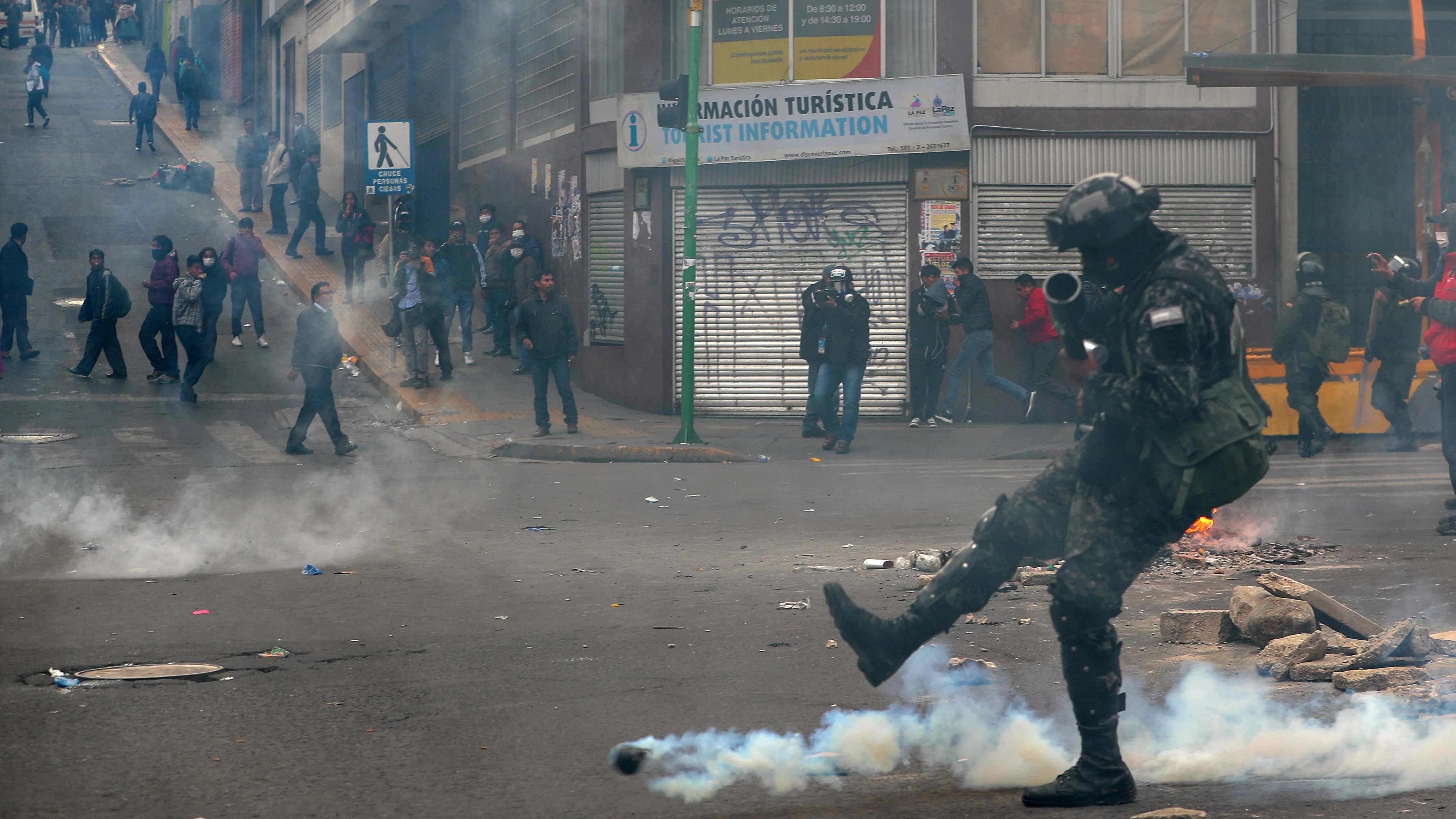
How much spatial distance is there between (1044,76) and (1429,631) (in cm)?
1134

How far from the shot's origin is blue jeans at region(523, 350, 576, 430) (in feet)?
46.7

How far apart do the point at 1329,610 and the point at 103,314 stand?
48.9ft

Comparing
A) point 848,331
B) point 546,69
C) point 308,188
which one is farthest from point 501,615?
point 308,188

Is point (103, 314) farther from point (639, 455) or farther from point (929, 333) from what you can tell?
point (929, 333)

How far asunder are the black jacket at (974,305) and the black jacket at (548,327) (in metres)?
4.01

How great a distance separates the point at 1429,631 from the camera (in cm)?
545

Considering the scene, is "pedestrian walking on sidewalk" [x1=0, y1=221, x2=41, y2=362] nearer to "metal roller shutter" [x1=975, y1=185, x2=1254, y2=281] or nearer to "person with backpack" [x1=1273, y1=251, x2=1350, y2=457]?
"metal roller shutter" [x1=975, y1=185, x2=1254, y2=281]

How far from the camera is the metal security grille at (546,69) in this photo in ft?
61.9

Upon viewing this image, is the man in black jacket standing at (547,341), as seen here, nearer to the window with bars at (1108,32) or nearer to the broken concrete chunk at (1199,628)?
the window with bars at (1108,32)

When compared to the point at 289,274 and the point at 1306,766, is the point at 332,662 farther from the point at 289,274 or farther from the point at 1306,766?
the point at 289,274

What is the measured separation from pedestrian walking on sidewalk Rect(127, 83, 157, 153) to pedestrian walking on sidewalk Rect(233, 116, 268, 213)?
162 cm

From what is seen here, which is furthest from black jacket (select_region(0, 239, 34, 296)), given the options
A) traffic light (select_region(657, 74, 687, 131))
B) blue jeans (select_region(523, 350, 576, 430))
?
traffic light (select_region(657, 74, 687, 131))

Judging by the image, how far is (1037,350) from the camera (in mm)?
15398

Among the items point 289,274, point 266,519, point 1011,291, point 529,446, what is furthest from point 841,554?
point 289,274
